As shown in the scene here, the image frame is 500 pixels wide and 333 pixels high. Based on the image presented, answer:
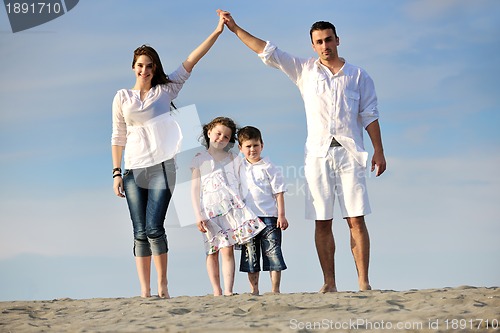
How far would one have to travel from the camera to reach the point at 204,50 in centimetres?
749

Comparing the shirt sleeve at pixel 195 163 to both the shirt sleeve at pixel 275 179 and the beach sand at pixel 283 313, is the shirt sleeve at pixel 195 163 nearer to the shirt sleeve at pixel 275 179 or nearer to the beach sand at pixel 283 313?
the shirt sleeve at pixel 275 179

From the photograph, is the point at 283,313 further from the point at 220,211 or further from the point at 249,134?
the point at 249,134

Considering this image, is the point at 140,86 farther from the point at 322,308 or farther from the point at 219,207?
the point at 322,308

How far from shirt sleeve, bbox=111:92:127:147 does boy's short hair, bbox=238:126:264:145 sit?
3.74ft

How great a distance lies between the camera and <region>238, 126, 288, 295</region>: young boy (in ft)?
25.3

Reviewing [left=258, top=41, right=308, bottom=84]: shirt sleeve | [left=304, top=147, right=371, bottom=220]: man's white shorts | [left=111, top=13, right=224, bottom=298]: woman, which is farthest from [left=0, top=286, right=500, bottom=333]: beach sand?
[left=258, top=41, right=308, bottom=84]: shirt sleeve

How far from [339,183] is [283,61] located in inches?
50.0

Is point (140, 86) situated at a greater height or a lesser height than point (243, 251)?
greater

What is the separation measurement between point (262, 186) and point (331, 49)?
1.50 metres

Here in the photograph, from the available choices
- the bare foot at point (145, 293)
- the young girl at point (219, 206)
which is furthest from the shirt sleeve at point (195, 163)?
the bare foot at point (145, 293)

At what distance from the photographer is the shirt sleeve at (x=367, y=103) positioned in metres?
7.40

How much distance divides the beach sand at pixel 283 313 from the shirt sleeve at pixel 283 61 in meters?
2.08

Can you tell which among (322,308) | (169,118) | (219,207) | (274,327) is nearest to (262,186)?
(219,207)

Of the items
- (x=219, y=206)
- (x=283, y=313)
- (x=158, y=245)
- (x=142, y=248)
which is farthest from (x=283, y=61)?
(x=283, y=313)
